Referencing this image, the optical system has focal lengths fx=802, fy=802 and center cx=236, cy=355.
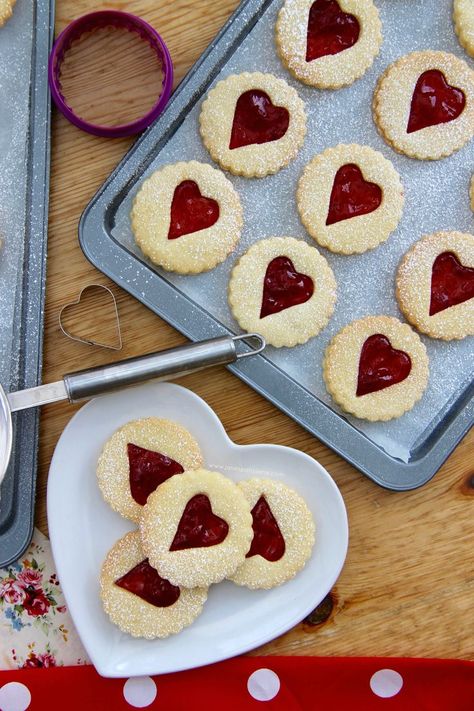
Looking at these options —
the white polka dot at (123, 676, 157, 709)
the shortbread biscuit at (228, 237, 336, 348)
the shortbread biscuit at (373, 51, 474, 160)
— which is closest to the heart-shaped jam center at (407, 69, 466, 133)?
the shortbread biscuit at (373, 51, 474, 160)

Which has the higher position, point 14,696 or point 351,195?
point 351,195

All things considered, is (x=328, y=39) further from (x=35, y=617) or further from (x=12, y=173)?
(x=35, y=617)

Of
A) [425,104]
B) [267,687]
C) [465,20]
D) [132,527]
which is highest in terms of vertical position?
[465,20]

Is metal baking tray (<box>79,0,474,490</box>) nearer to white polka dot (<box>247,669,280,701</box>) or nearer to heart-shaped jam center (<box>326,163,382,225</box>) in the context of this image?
heart-shaped jam center (<box>326,163,382,225</box>)

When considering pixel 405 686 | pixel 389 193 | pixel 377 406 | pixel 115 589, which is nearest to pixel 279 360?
pixel 377 406

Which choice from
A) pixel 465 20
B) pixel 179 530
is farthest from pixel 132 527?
pixel 465 20

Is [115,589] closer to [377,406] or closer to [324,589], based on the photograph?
[324,589]

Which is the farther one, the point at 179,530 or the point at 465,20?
the point at 465,20

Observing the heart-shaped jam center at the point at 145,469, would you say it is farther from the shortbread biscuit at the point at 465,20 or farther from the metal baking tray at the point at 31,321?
the shortbread biscuit at the point at 465,20
